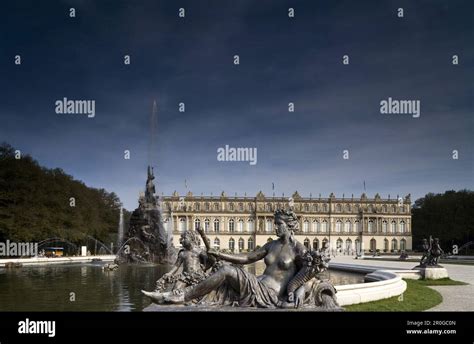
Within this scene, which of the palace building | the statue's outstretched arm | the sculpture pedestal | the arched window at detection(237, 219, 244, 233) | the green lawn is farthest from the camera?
the arched window at detection(237, 219, 244, 233)

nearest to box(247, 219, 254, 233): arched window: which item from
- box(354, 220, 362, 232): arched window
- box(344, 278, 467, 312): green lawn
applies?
box(354, 220, 362, 232): arched window

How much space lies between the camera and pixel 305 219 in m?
104

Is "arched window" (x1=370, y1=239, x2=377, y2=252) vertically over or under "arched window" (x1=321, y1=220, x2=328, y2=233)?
under

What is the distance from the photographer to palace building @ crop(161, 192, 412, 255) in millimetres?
102062

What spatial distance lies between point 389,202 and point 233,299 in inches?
4012

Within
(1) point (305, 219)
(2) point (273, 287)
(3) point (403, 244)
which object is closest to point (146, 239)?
(2) point (273, 287)

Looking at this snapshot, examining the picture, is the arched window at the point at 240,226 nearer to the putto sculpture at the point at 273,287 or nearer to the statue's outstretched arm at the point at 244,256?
the statue's outstretched arm at the point at 244,256

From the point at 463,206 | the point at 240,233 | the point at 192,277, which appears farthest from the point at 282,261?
the point at 240,233

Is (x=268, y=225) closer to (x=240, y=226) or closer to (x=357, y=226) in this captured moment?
(x=240, y=226)

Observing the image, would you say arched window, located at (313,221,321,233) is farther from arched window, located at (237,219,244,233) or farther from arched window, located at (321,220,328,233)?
arched window, located at (237,219,244,233)

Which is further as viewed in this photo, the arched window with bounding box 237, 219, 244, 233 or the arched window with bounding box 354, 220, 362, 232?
the arched window with bounding box 237, 219, 244, 233

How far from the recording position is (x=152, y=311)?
6688 millimetres

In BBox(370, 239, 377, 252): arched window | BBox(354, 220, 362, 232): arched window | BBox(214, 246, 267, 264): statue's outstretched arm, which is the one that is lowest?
BBox(370, 239, 377, 252): arched window
